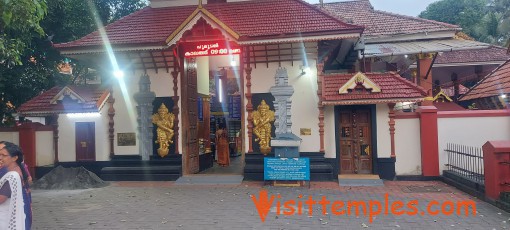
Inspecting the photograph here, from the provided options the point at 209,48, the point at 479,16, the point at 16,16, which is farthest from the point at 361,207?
the point at 479,16

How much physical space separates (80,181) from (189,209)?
5259mm

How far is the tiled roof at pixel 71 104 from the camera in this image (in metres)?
13.3

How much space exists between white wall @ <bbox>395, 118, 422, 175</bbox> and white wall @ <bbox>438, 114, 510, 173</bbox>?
70 centimetres

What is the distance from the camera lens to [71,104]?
13.5m

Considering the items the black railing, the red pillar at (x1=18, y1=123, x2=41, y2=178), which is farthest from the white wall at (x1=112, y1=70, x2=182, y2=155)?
the black railing

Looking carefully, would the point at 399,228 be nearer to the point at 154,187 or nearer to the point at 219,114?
the point at 154,187

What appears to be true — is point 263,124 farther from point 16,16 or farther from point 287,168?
point 16,16

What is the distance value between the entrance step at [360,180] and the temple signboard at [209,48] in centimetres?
547

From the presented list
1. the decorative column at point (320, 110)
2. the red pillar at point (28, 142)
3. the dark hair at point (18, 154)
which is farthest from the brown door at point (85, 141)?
the dark hair at point (18, 154)

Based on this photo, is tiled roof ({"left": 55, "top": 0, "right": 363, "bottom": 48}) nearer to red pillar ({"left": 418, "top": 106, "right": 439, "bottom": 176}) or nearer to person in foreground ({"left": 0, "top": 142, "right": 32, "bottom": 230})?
red pillar ({"left": 418, "top": 106, "right": 439, "bottom": 176})

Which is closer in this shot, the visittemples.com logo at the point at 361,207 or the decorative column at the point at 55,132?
the visittemples.com logo at the point at 361,207

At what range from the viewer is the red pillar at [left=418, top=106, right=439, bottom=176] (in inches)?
499

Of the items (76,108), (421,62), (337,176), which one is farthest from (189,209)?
(421,62)

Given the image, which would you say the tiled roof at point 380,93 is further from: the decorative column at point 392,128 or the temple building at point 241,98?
the decorative column at point 392,128
